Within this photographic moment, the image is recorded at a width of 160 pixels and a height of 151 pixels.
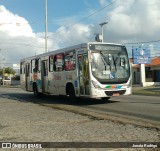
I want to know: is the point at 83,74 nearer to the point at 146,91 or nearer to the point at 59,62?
the point at 59,62

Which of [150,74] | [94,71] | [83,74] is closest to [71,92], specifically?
[83,74]

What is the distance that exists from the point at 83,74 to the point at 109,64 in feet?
4.64

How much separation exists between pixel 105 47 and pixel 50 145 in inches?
418

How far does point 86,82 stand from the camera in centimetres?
1702

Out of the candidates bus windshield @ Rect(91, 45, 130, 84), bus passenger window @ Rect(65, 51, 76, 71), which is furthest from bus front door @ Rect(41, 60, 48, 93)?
bus windshield @ Rect(91, 45, 130, 84)

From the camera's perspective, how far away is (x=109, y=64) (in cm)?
1703

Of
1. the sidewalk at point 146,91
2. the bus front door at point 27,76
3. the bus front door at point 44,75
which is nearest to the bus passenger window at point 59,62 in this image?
the bus front door at point 44,75

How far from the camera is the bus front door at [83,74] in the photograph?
1695 cm

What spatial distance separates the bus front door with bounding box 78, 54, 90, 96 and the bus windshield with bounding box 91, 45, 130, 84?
0.40m

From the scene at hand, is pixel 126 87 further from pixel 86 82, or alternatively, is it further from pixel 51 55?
pixel 51 55

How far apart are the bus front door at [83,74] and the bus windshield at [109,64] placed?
403 millimetres

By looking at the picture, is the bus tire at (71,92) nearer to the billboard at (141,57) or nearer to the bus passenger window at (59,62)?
the bus passenger window at (59,62)

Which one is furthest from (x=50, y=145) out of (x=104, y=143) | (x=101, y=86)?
(x=101, y=86)

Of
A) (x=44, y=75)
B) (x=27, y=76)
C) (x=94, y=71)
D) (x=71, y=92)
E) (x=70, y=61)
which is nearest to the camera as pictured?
(x=94, y=71)
